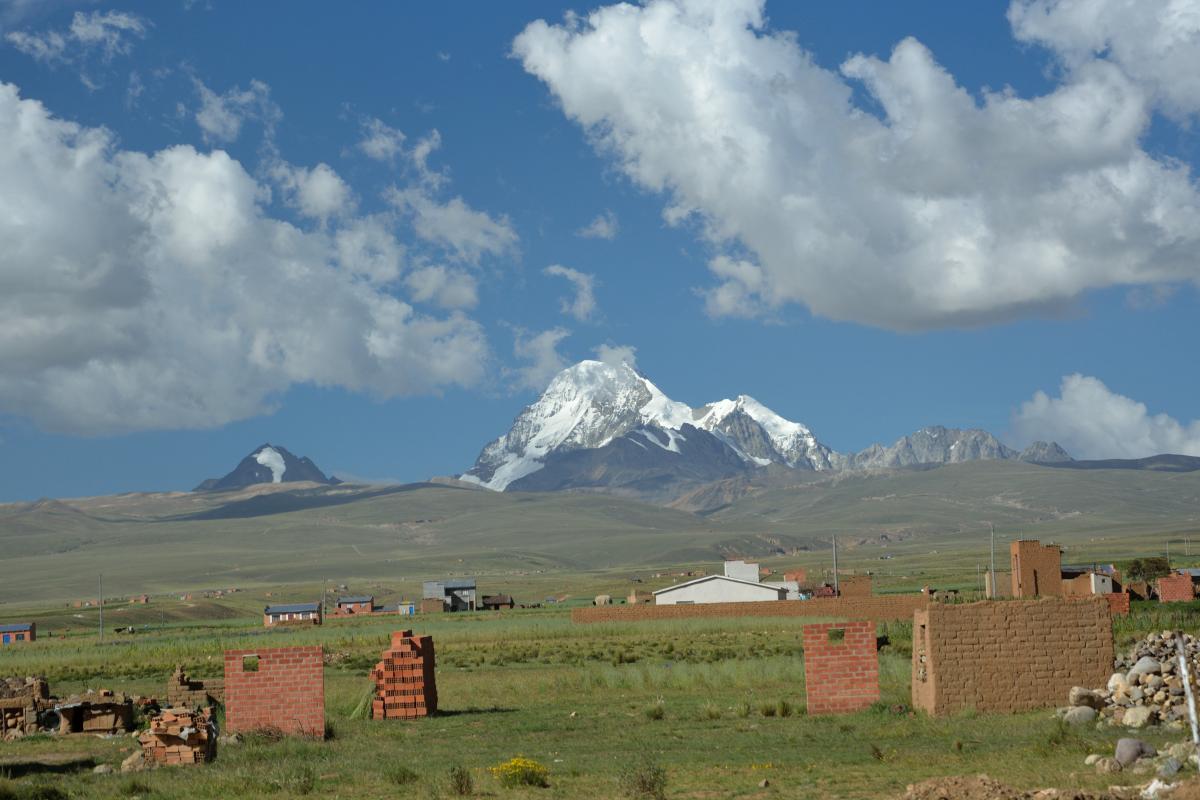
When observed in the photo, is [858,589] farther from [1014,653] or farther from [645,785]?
[645,785]

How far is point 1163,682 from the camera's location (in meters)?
20.2

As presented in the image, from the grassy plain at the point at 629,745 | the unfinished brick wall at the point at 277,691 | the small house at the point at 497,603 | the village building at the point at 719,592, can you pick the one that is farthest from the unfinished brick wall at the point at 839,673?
the small house at the point at 497,603

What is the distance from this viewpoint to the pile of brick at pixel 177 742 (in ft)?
66.1

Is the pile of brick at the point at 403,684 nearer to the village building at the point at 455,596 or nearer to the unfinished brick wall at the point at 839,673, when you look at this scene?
the unfinished brick wall at the point at 839,673

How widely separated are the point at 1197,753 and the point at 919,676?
32.7 feet

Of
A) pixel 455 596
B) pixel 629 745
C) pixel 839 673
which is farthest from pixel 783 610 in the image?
pixel 455 596

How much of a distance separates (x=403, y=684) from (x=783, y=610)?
149ft

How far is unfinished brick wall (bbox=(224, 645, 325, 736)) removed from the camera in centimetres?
2384

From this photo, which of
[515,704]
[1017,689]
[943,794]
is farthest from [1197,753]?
[515,704]

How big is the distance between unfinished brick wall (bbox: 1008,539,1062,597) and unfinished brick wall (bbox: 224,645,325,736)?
124ft

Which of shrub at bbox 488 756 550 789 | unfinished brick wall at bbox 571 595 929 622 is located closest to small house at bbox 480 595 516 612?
unfinished brick wall at bbox 571 595 929 622

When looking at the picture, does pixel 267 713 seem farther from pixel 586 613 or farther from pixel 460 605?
pixel 460 605

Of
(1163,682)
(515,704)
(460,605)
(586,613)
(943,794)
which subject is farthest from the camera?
(460,605)

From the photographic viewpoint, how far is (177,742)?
20203 mm
